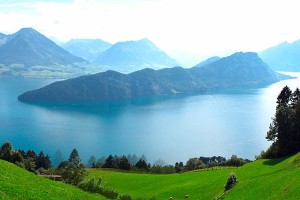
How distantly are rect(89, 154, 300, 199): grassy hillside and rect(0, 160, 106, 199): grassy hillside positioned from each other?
50.6 ft

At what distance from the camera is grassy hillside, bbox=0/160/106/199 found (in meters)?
19.3

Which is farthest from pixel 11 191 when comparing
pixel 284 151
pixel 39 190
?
pixel 284 151

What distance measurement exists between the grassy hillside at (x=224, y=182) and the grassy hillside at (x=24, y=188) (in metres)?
15.4

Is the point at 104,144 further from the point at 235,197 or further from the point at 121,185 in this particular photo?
the point at 235,197

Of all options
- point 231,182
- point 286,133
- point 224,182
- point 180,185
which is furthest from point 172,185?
point 286,133

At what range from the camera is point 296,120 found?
5359cm

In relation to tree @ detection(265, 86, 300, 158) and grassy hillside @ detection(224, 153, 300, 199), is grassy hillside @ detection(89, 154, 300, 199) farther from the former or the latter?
tree @ detection(265, 86, 300, 158)

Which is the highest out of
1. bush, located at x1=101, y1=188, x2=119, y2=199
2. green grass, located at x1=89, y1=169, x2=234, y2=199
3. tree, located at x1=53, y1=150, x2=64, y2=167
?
bush, located at x1=101, y1=188, x2=119, y2=199

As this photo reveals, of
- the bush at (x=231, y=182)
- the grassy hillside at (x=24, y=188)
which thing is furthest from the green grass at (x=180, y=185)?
the bush at (x=231, y=182)

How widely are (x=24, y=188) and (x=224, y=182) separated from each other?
26.7 meters

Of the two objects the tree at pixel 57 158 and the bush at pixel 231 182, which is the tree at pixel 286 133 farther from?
the tree at pixel 57 158

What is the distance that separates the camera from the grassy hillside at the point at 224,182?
29.2 m

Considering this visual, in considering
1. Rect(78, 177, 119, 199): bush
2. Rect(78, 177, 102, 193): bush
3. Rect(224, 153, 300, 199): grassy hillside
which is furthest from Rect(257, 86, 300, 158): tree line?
Rect(78, 177, 102, 193): bush

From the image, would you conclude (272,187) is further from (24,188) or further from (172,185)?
(172,185)
